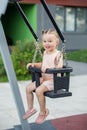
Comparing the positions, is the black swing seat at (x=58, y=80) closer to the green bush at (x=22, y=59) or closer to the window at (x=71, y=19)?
the green bush at (x=22, y=59)

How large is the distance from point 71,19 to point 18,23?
3.47 m

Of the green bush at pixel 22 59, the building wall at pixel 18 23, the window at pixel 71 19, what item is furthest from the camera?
the window at pixel 71 19

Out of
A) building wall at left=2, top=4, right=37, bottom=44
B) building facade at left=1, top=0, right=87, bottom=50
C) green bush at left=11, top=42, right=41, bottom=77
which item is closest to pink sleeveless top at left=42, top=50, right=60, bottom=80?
green bush at left=11, top=42, right=41, bottom=77

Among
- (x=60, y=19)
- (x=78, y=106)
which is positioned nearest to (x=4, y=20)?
(x=60, y=19)

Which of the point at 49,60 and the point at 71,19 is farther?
the point at 71,19

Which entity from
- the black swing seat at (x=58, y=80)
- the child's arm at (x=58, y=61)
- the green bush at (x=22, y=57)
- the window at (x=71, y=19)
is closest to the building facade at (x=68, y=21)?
the window at (x=71, y=19)

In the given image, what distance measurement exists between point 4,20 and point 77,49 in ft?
19.2

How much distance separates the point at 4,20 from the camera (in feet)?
85.0

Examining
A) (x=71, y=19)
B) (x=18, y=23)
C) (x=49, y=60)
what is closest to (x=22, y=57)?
(x=49, y=60)

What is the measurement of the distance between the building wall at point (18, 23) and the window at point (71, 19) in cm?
176

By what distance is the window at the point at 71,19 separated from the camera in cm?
2333

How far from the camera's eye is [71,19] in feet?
78.7

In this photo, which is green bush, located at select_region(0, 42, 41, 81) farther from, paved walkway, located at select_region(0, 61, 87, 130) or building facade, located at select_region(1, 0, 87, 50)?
building facade, located at select_region(1, 0, 87, 50)

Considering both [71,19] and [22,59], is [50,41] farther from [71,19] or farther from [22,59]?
[71,19]
